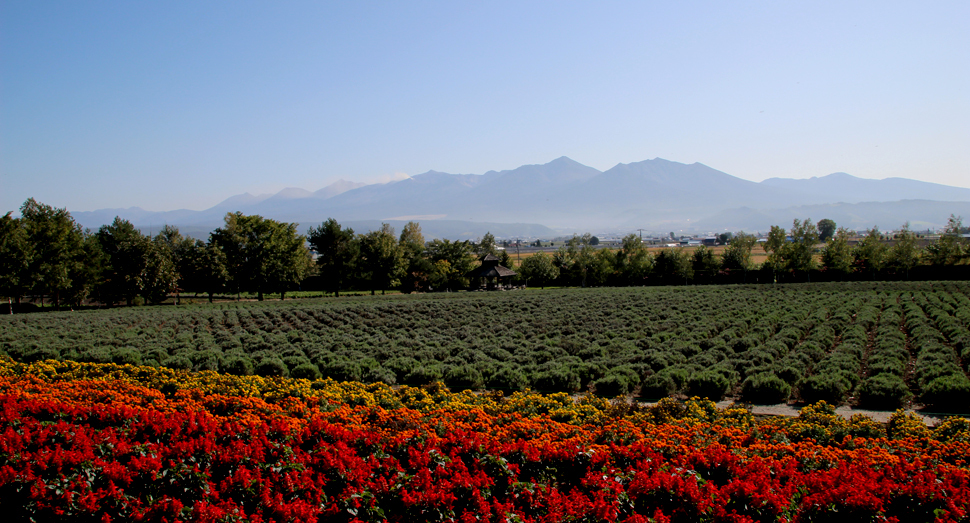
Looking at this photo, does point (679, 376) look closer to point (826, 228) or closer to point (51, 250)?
point (51, 250)

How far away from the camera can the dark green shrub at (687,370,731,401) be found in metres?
12.2

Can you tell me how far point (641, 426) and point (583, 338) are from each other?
10.8m

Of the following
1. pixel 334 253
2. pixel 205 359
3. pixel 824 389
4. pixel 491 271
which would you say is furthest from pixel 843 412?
pixel 334 253

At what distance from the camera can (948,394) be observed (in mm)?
10992

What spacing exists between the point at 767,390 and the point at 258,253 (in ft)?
148

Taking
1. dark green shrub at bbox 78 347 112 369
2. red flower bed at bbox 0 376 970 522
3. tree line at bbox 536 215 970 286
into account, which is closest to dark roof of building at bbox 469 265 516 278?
tree line at bbox 536 215 970 286

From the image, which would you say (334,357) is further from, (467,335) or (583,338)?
(583,338)

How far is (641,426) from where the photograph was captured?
8031 millimetres

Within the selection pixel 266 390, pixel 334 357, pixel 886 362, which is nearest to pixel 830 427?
pixel 886 362

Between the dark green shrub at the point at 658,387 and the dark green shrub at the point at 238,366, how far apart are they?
1093 cm

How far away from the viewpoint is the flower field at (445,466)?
4.91 m

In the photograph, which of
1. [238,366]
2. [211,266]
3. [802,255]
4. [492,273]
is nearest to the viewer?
[238,366]

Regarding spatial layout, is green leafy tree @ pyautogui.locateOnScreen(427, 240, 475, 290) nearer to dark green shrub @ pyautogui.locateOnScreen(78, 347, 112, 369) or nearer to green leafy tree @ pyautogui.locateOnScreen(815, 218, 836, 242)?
dark green shrub @ pyautogui.locateOnScreen(78, 347, 112, 369)

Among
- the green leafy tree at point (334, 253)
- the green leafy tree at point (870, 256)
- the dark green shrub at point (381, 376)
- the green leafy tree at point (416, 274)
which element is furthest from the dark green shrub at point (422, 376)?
the green leafy tree at point (870, 256)
